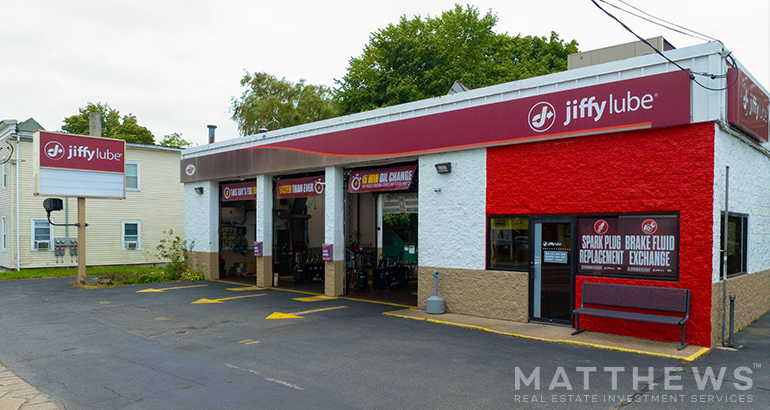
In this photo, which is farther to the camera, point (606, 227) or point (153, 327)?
point (153, 327)

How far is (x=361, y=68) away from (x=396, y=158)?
2085 cm

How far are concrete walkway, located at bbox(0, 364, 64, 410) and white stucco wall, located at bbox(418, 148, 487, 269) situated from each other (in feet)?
25.9

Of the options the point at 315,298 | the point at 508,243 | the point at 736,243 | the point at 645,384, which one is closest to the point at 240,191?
the point at 315,298

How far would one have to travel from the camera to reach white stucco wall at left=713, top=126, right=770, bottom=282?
340 inches

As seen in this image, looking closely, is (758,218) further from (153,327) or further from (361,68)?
(361,68)

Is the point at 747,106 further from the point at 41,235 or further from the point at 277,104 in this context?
the point at 277,104

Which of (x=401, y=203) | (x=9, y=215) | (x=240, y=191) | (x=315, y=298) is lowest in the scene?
(x=315, y=298)

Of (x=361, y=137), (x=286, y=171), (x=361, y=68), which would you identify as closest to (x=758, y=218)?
(x=361, y=137)

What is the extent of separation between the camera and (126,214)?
25.7m

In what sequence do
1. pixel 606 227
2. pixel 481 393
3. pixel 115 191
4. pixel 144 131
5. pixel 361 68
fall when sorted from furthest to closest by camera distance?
pixel 144 131
pixel 361 68
pixel 115 191
pixel 606 227
pixel 481 393

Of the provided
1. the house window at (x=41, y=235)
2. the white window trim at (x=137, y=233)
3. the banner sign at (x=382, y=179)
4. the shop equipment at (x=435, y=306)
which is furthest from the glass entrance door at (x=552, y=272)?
the house window at (x=41, y=235)

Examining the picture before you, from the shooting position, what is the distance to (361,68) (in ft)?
108

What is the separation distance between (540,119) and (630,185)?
2102 mm

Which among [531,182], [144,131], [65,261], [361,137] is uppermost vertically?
[144,131]
